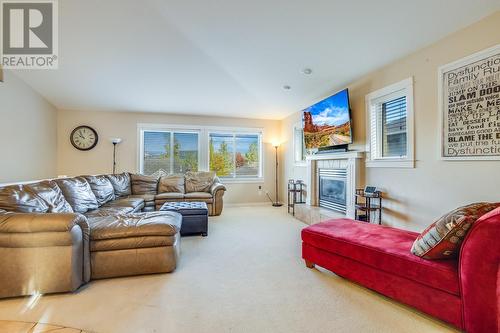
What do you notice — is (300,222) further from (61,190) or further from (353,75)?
(61,190)

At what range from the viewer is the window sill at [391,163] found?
2904mm

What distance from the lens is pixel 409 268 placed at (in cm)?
172

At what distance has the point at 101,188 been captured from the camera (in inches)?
160

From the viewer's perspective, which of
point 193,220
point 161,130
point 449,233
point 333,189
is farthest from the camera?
point 161,130

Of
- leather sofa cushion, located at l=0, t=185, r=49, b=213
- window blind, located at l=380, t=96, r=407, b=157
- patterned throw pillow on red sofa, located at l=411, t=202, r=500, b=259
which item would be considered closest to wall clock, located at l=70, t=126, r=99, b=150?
leather sofa cushion, located at l=0, t=185, r=49, b=213

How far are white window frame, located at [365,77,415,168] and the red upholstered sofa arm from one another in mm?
1588

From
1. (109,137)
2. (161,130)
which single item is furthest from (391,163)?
(109,137)

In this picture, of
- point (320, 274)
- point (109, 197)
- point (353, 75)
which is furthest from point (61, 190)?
point (353, 75)

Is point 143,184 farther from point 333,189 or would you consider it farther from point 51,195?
point 333,189

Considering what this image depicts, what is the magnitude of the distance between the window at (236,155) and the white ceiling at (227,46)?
1.12m

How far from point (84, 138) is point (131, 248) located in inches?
175

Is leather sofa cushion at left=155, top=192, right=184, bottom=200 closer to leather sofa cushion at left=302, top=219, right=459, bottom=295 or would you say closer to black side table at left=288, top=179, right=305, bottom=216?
black side table at left=288, top=179, right=305, bottom=216

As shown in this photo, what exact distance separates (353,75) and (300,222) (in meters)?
2.65

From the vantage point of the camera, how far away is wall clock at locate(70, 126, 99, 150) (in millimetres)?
5535
